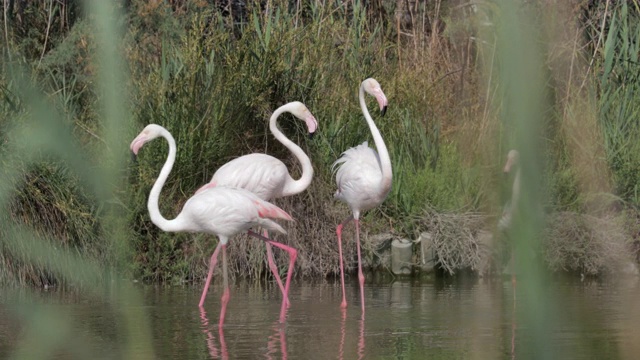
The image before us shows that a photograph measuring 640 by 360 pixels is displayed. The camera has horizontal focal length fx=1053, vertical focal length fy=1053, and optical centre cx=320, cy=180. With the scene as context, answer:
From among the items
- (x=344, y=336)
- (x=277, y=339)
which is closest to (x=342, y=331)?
(x=344, y=336)

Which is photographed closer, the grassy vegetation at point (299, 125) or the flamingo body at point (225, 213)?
the flamingo body at point (225, 213)

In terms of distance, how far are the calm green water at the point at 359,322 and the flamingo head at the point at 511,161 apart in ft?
11.2

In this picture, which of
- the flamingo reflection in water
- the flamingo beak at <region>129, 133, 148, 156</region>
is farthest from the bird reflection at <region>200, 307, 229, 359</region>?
the flamingo beak at <region>129, 133, 148, 156</region>

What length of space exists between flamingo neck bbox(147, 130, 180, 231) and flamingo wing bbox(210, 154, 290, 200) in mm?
801

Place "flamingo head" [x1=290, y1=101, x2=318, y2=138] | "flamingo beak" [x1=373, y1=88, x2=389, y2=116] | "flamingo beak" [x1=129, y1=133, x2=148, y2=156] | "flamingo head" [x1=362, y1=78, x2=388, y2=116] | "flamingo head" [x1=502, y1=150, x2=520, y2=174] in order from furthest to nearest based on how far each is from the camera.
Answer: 1. "flamingo head" [x1=290, y1=101, x2=318, y2=138]
2. "flamingo head" [x1=362, y1=78, x2=388, y2=116]
3. "flamingo beak" [x1=373, y1=88, x2=389, y2=116]
4. "flamingo beak" [x1=129, y1=133, x2=148, y2=156]
5. "flamingo head" [x1=502, y1=150, x2=520, y2=174]

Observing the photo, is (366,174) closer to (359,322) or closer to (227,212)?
(227,212)

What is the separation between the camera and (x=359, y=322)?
6.71 meters

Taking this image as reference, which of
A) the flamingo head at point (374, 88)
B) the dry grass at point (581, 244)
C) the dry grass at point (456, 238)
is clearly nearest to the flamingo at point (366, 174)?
the flamingo head at point (374, 88)

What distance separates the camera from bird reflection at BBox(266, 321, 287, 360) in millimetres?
5438

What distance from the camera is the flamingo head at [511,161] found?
932mm

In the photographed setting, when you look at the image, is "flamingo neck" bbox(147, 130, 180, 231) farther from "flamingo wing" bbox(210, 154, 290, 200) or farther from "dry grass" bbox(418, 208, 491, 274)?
"dry grass" bbox(418, 208, 491, 274)

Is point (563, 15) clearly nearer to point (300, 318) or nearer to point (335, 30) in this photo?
point (300, 318)

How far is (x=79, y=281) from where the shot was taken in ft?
3.79

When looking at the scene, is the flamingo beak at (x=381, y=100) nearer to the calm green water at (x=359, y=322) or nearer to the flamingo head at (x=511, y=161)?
the calm green water at (x=359, y=322)
